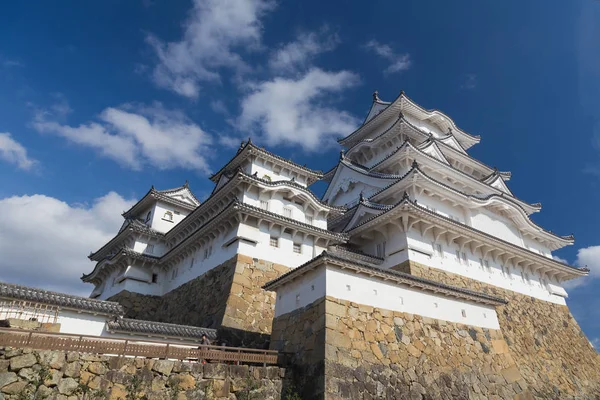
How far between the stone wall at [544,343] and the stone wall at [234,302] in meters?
7.46

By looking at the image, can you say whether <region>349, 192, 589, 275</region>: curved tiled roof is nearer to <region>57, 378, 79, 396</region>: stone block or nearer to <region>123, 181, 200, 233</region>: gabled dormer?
<region>123, 181, 200, 233</region>: gabled dormer

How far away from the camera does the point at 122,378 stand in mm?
9297

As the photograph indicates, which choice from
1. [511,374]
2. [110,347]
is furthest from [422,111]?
[110,347]

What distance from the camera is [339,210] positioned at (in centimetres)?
2312

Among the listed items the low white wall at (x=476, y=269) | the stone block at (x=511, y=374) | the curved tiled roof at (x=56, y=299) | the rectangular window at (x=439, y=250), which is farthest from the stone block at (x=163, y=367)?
the rectangular window at (x=439, y=250)

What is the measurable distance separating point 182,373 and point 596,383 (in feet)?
85.8

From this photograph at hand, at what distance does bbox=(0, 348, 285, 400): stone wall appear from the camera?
27.1 feet

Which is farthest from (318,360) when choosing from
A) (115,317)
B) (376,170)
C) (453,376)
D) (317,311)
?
(376,170)

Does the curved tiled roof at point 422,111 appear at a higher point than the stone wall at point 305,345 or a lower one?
higher

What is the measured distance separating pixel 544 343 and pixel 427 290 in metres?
→ 14.5

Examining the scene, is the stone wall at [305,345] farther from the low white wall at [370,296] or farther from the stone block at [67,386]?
the stone block at [67,386]

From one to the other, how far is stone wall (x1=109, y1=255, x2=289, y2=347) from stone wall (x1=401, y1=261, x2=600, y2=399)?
24.5 ft

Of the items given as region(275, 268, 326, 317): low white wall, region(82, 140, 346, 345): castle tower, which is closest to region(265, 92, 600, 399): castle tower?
region(275, 268, 326, 317): low white wall

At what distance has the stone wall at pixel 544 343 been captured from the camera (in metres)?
20.3
